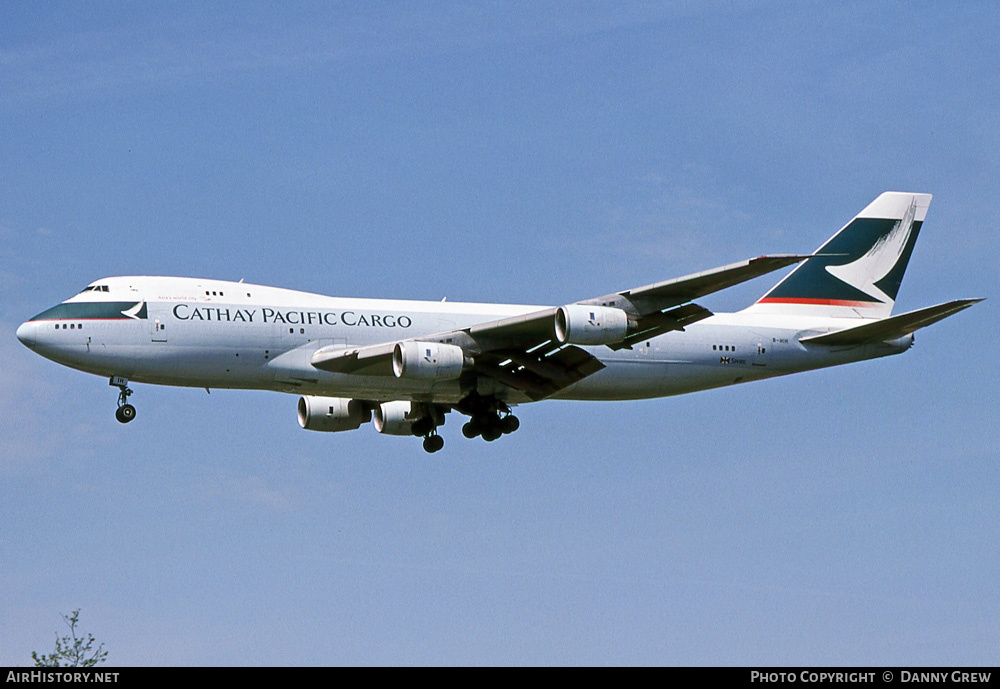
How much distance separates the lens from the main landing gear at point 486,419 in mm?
44844

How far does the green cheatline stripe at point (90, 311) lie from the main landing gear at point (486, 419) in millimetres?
10805

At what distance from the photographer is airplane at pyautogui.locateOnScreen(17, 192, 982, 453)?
135ft

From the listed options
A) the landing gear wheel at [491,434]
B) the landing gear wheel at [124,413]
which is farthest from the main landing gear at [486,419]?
the landing gear wheel at [124,413]

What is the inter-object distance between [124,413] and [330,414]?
27.1ft

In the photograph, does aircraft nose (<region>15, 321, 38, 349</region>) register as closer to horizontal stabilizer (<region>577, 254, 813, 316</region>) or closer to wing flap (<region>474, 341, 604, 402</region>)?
wing flap (<region>474, 341, 604, 402</region>)

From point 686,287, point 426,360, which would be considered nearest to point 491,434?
point 426,360

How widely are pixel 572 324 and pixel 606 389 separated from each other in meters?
6.90

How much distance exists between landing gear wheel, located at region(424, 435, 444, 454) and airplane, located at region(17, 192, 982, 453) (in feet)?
0.15
